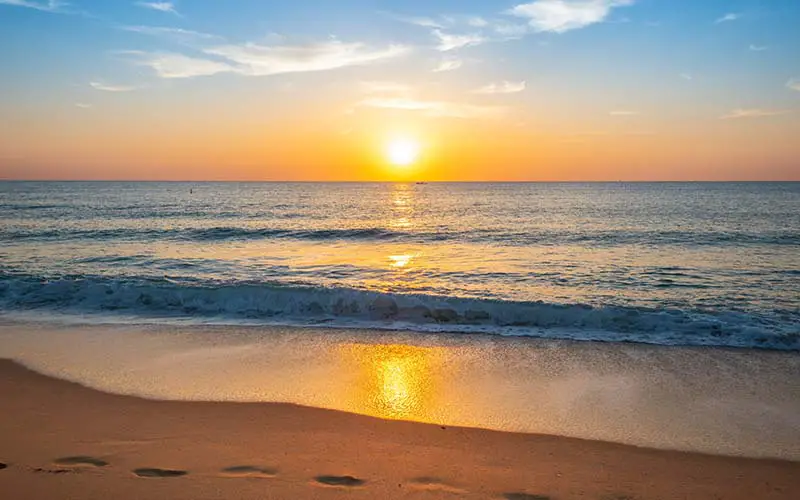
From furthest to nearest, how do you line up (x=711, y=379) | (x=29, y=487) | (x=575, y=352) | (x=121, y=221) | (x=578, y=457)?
(x=121, y=221) → (x=575, y=352) → (x=711, y=379) → (x=578, y=457) → (x=29, y=487)

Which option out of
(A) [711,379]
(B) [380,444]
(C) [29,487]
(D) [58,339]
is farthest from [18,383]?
(A) [711,379]

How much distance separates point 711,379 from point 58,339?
1070 cm

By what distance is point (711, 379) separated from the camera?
7469mm

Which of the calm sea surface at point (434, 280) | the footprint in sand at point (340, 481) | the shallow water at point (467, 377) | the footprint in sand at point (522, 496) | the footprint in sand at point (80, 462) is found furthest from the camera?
the calm sea surface at point (434, 280)

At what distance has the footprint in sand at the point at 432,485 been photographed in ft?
14.1

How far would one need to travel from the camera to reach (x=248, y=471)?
458cm

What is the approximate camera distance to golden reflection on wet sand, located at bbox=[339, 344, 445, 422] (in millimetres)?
6176

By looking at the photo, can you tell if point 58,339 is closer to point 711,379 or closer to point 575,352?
point 575,352

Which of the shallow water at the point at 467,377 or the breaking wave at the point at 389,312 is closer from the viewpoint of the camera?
the shallow water at the point at 467,377

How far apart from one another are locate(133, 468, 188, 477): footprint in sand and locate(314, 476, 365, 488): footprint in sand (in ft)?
3.95

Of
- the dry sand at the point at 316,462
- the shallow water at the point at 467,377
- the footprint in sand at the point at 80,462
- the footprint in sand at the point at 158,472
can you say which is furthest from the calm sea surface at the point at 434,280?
the footprint in sand at the point at 158,472

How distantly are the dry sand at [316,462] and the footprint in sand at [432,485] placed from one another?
16 mm

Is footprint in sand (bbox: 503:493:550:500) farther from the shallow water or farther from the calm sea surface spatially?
the calm sea surface

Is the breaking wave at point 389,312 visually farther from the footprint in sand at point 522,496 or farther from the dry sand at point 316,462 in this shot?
the footprint in sand at point 522,496
